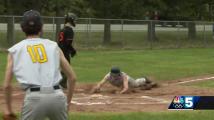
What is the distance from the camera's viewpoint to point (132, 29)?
36.3 metres

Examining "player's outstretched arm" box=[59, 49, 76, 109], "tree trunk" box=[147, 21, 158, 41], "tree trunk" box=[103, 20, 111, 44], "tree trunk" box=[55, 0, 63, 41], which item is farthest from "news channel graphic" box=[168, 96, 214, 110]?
"tree trunk" box=[147, 21, 158, 41]

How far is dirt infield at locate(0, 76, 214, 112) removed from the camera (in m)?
11.1

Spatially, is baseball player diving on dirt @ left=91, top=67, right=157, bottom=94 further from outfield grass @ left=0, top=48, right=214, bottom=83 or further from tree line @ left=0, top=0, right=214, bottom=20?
tree line @ left=0, top=0, right=214, bottom=20

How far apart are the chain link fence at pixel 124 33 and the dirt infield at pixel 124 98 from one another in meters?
16.7

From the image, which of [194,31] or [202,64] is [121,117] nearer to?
[202,64]

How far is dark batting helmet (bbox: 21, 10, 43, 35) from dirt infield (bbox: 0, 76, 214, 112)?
18.1 ft

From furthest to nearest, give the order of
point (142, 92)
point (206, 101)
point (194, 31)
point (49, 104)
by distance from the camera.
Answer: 1. point (194, 31)
2. point (142, 92)
3. point (206, 101)
4. point (49, 104)

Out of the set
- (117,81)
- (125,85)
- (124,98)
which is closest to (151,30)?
(117,81)

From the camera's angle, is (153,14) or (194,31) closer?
(194,31)

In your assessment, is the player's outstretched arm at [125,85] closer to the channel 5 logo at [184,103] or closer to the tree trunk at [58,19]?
the channel 5 logo at [184,103]

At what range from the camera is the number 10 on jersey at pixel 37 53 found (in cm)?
493

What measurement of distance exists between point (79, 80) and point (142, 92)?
10.2 ft

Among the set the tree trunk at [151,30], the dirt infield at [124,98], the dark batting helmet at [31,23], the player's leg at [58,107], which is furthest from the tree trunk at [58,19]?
the player's leg at [58,107]

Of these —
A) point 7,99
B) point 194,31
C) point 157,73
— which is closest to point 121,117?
point 7,99
